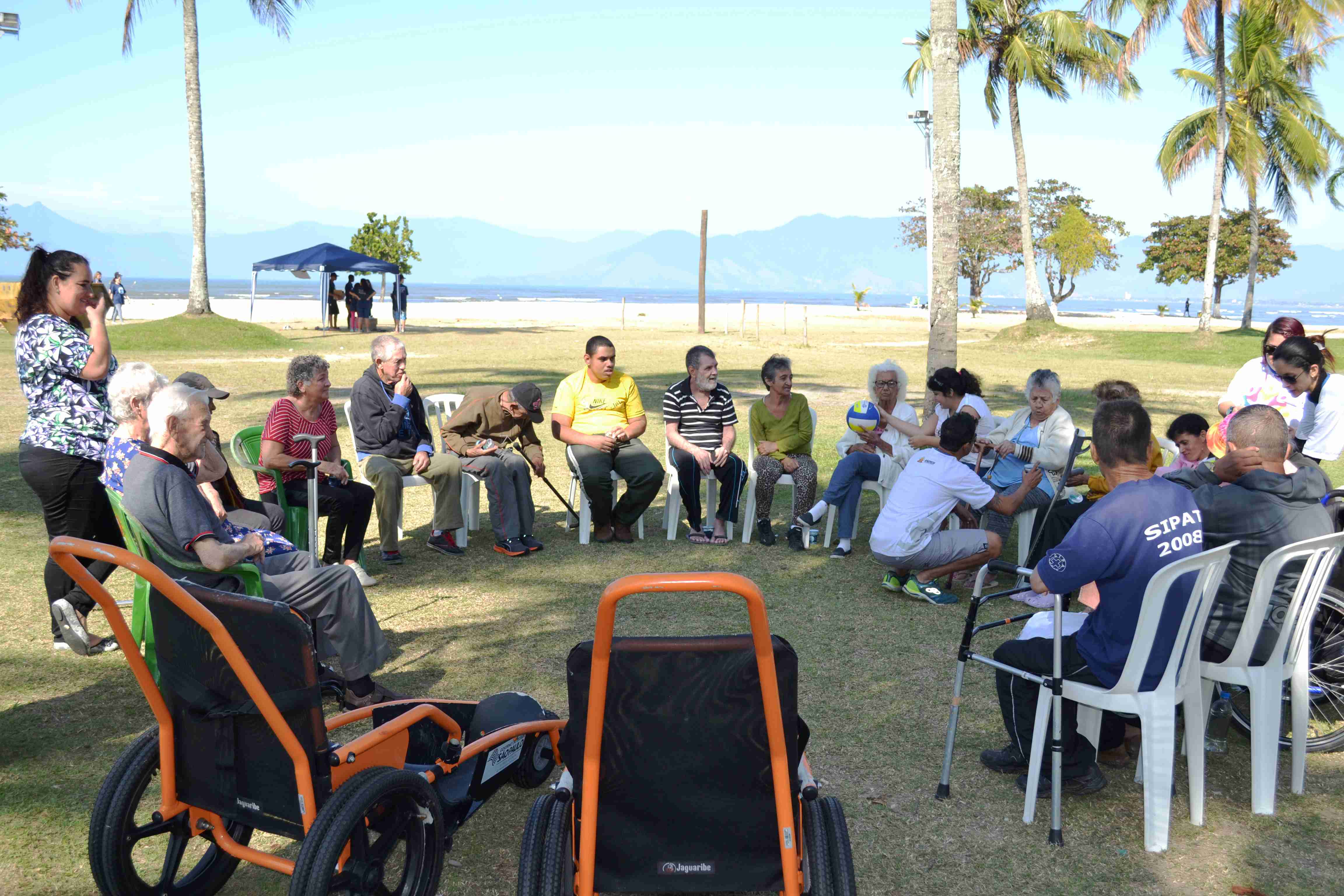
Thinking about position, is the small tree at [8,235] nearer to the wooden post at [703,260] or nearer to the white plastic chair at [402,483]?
the wooden post at [703,260]

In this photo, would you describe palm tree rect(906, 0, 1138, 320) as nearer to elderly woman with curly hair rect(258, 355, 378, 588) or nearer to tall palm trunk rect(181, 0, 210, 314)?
tall palm trunk rect(181, 0, 210, 314)

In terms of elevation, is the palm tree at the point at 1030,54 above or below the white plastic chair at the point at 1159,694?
above

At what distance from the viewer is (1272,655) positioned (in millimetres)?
3703

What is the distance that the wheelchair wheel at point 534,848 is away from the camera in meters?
2.59

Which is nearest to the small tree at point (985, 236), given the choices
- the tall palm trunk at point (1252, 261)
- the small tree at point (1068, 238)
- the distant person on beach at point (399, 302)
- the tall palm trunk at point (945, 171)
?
the small tree at point (1068, 238)

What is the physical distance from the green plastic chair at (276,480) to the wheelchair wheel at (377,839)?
3.20m

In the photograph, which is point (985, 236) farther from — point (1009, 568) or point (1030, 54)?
point (1009, 568)

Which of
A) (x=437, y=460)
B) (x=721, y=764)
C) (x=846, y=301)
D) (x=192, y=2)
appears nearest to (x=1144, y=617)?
(x=721, y=764)

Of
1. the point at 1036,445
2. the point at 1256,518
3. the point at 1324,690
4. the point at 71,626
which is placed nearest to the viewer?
the point at 1256,518

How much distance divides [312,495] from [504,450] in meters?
1.66

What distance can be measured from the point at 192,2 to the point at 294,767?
91.6ft

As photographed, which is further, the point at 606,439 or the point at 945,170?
the point at 945,170

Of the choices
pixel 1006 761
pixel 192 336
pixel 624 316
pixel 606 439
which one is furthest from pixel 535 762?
pixel 624 316

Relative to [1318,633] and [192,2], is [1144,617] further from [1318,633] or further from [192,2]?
[192,2]
